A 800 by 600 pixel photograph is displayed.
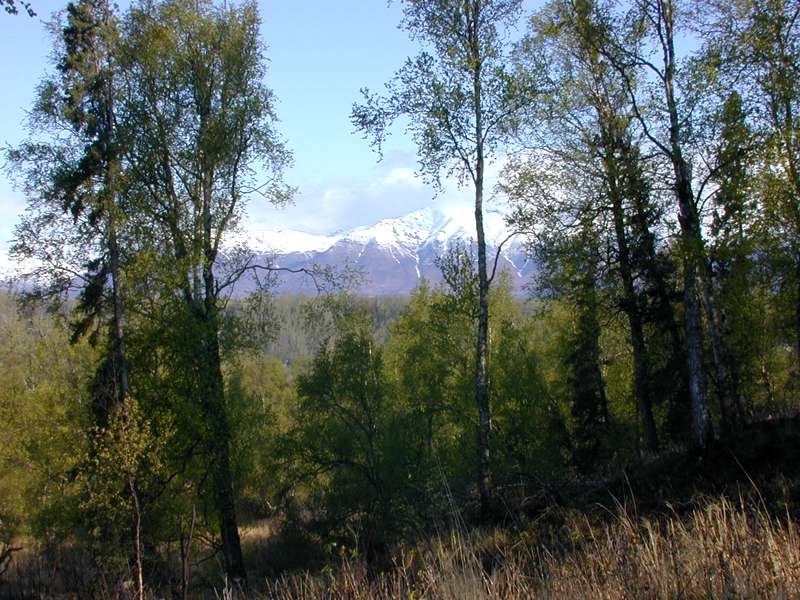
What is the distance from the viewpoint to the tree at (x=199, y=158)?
14.5 meters

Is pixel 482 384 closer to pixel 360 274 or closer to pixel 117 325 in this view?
pixel 360 274

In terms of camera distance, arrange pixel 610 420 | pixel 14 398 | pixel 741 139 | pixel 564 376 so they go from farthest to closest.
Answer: pixel 14 398, pixel 564 376, pixel 610 420, pixel 741 139

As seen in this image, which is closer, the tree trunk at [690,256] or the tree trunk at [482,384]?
the tree trunk at [690,256]

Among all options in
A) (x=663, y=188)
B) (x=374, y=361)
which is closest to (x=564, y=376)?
(x=374, y=361)

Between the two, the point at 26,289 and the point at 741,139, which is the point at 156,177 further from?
the point at 741,139

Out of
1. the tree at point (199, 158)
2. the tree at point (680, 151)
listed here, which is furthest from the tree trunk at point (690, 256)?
the tree at point (199, 158)

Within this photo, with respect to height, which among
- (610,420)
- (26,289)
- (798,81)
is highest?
(798,81)

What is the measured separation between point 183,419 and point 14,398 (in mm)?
21661

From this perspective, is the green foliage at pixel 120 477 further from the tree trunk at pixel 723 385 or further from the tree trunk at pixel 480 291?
the tree trunk at pixel 723 385

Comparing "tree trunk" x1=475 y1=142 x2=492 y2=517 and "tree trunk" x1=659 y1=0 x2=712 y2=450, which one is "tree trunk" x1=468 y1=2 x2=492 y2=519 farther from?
"tree trunk" x1=659 y1=0 x2=712 y2=450

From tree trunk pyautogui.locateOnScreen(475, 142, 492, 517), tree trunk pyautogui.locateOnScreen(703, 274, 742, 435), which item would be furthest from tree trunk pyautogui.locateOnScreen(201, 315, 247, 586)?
tree trunk pyautogui.locateOnScreen(703, 274, 742, 435)

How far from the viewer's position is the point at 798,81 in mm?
10953

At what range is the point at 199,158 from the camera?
48.9 feet

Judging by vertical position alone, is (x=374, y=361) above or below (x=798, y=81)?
below
